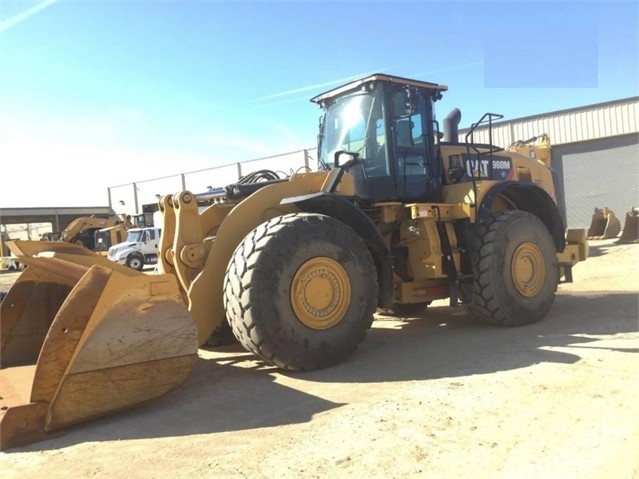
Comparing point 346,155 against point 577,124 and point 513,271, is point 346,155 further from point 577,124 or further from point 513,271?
point 577,124

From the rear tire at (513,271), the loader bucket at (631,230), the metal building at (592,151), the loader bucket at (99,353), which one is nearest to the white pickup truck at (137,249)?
the metal building at (592,151)

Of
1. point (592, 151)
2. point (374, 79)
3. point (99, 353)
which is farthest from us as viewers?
point (592, 151)

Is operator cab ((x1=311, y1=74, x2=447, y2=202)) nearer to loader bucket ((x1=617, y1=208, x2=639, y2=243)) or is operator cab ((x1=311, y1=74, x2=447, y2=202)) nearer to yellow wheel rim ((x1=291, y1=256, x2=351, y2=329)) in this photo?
yellow wheel rim ((x1=291, y1=256, x2=351, y2=329))

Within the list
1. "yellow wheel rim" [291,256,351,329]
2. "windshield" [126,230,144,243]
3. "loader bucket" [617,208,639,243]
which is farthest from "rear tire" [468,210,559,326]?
"windshield" [126,230,144,243]

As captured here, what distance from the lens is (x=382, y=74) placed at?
6.33 meters

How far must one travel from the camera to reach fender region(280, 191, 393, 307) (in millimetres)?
5324

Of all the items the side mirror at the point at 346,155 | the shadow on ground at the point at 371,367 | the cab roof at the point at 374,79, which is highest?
the cab roof at the point at 374,79

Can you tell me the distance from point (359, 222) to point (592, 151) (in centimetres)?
2201

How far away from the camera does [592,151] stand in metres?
23.9

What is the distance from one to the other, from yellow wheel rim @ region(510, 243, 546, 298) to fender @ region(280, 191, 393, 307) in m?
1.83

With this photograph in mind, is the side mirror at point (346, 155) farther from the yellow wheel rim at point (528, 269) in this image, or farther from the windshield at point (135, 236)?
the windshield at point (135, 236)

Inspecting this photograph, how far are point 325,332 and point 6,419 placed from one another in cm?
257

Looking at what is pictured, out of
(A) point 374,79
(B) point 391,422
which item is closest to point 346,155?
(A) point 374,79

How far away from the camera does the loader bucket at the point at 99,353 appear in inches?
138
